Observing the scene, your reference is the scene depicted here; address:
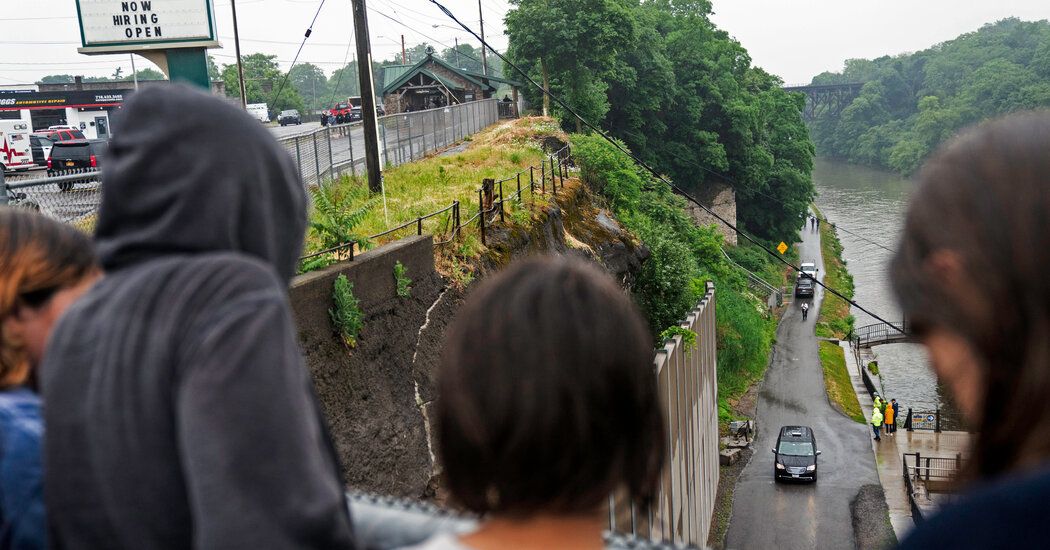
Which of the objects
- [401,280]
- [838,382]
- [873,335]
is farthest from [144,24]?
[873,335]

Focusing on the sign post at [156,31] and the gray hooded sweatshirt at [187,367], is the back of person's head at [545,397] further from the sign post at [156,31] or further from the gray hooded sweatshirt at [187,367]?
the sign post at [156,31]

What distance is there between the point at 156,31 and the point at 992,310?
794cm

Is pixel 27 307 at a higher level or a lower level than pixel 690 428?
higher

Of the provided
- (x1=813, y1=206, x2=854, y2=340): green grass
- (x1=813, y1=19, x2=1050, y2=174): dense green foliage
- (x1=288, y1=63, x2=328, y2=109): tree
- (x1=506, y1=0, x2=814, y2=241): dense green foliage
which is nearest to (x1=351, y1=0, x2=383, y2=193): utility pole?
(x1=506, y1=0, x2=814, y2=241): dense green foliage

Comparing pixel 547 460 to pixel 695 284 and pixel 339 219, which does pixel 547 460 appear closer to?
pixel 339 219

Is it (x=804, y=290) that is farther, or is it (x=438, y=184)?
(x=804, y=290)

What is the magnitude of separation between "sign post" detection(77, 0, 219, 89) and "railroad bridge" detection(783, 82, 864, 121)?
395 ft

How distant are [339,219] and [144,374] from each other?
8.54 meters

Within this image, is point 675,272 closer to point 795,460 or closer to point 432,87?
point 795,460

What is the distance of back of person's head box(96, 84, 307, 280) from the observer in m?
1.46

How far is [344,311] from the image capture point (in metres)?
9.09

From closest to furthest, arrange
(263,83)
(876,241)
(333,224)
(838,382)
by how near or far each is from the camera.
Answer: (333,224) < (838,382) < (876,241) < (263,83)

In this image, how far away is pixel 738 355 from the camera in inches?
1346

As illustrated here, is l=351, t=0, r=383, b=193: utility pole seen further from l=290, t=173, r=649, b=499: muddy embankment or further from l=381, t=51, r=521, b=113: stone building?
l=381, t=51, r=521, b=113: stone building
